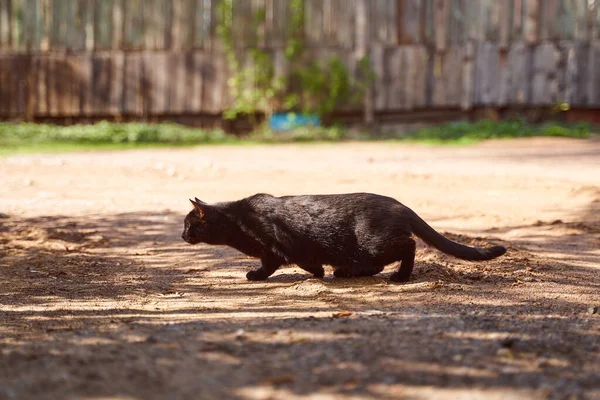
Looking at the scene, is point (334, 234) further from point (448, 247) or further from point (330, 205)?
point (448, 247)

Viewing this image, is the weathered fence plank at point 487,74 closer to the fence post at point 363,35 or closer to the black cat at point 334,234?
the fence post at point 363,35

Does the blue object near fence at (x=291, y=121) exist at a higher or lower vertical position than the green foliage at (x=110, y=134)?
higher

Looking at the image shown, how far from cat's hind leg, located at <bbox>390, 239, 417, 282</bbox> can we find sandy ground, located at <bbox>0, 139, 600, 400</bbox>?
0.35 ft

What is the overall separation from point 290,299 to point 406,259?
0.90m

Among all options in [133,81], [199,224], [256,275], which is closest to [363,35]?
[133,81]

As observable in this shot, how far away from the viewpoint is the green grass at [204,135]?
15.7 metres

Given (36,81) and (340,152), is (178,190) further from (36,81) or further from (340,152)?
(36,81)

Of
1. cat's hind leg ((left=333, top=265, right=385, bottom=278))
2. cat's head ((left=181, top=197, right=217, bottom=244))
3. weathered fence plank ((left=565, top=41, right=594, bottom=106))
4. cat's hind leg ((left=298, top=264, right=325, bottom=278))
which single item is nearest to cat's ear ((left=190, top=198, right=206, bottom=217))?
cat's head ((left=181, top=197, right=217, bottom=244))

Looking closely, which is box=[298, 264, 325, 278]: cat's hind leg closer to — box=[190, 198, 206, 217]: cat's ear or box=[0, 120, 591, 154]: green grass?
box=[190, 198, 206, 217]: cat's ear

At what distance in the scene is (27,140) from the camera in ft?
53.3

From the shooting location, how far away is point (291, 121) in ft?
58.7

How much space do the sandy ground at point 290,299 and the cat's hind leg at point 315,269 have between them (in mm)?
106

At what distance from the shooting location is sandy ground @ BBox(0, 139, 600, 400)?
3643 millimetres

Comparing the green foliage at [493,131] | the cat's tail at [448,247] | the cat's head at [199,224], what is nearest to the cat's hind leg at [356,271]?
the cat's tail at [448,247]
